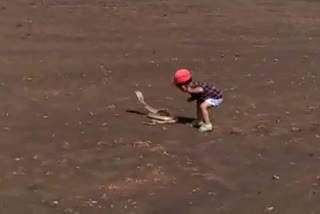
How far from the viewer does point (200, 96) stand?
9.91m

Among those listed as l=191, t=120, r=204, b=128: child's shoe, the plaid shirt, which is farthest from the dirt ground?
the plaid shirt

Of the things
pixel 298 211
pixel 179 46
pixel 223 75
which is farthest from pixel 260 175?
pixel 179 46

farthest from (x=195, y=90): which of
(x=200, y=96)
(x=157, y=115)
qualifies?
(x=157, y=115)

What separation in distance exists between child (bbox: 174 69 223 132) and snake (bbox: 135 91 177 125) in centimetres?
31

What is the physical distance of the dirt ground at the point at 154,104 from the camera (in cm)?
792

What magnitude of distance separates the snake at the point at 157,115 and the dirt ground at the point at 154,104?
4.4 inches

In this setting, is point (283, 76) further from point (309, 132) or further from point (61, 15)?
point (61, 15)

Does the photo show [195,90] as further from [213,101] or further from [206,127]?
[206,127]

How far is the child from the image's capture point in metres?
9.72

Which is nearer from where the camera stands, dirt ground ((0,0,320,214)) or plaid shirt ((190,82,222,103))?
dirt ground ((0,0,320,214))

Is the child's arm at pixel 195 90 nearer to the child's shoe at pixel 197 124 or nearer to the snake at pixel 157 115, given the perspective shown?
the child's shoe at pixel 197 124

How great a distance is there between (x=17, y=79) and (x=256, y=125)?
349 cm

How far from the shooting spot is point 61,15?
16453 millimetres

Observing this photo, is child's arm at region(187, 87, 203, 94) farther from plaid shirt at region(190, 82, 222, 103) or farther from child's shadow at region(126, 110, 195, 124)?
child's shadow at region(126, 110, 195, 124)
